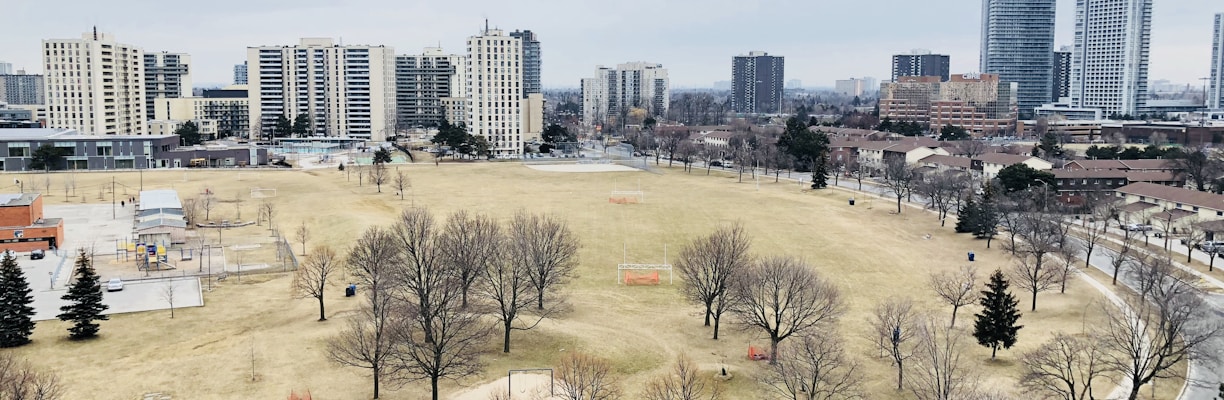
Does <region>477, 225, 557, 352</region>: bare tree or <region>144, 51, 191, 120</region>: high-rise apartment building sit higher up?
<region>144, 51, 191, 120</region>: high-rise apartment building

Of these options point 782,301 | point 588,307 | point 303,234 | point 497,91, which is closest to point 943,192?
point 782,301

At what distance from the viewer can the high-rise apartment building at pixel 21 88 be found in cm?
16088

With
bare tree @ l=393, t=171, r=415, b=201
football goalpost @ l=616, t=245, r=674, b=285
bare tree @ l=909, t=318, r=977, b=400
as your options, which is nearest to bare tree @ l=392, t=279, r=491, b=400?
football goalpost @ l=616, t=245, r=674, b=285

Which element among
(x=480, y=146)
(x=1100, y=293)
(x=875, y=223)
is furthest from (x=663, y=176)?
(x=1100, y=293)

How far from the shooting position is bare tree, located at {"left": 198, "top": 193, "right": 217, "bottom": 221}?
47844 mm

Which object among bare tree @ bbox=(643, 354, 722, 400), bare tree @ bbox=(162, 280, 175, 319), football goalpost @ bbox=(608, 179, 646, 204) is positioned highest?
football goalpost @ bbox=(608, 179, 646, 204)

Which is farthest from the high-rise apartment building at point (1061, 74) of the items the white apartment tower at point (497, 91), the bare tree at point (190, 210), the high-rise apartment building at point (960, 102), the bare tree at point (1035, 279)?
the bare tree at point (190, 210)

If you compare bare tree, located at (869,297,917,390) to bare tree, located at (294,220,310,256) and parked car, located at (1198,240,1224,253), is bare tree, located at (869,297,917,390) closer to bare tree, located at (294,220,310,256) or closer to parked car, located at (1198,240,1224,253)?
parked car, located at (1198,240,1224,253)

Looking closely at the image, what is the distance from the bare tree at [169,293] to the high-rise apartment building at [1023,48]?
14911 centimetres

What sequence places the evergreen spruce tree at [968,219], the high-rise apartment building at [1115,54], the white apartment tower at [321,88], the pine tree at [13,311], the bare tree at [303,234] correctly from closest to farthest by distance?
1. the pine tree at [13,311]
2. the bare tree at [303,234]
3. the evergreen spruce tree at [968,219]
4. the white apartment tower at [321,88]
5. the high-rise apartment building at [1115,54]

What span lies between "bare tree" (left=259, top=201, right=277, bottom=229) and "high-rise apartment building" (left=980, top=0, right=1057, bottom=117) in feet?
443

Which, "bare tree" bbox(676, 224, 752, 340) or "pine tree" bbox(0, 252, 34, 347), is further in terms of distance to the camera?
"bare tree" bbox(676, 224, 752, 340)

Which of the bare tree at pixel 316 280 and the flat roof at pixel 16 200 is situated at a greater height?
the flat roof at pixel 16 200

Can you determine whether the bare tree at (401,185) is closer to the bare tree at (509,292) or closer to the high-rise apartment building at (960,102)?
the bare tree at (509,292)
